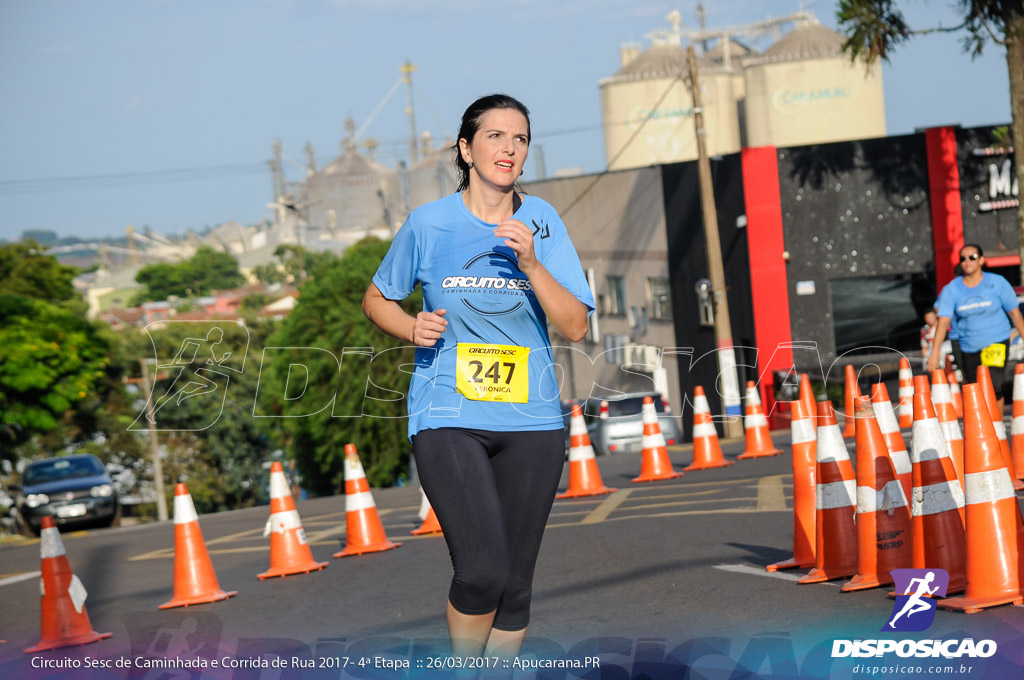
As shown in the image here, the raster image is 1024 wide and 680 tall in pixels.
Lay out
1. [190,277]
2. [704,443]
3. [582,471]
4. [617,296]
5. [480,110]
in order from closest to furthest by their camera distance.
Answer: [480,110], [582,471], [704,443], [617,296], [190,277]

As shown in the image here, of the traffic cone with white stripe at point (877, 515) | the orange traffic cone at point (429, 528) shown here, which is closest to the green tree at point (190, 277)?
the orange traffic cone at point (429, 528)

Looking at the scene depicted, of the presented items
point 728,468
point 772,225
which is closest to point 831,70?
point 772,225

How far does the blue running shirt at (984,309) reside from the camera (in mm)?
10578

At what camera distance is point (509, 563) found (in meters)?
4.24

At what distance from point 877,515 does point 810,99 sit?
7661cm

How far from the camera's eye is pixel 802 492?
23.8ft

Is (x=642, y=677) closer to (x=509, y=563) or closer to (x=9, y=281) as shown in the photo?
(x=509, y=563)

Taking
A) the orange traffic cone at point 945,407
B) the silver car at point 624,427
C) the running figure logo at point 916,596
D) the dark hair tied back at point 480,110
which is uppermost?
the dark hair tied back at point 480,110

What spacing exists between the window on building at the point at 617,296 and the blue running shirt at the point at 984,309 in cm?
3464

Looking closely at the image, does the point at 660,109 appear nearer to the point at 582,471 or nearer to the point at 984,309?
the point at 582,471

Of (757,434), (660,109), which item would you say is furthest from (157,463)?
(660,109)

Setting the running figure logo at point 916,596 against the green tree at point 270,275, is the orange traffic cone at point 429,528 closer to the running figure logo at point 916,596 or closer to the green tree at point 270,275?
the running figure logo at point 916,596

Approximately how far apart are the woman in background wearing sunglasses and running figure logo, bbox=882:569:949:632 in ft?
16.6

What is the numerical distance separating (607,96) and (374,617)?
73.2 metres
